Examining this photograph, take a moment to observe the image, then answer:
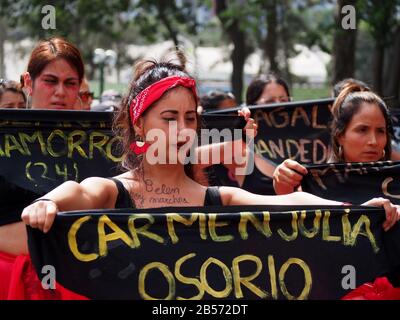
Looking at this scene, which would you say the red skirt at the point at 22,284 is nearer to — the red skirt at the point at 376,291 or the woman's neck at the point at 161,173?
the woman's neck at the point at 161,173

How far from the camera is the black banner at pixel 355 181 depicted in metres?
4.02

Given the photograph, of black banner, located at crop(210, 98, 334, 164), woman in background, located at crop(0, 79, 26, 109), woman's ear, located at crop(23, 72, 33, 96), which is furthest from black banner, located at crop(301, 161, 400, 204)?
woman in background, located at crop(0, 79, 26, 109)

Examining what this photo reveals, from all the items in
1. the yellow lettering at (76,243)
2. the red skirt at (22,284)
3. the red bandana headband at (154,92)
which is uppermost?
the red bandana headband at (154,92)

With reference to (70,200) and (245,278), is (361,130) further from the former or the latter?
(70,200)

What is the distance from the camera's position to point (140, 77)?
3.37 metres

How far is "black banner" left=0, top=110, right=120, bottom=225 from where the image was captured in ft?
13.4

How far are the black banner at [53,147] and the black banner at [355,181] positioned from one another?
1093mm

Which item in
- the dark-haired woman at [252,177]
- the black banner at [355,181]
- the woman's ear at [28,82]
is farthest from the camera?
the dark-haired woman at [252,177]

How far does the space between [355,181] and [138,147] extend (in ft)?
4.47

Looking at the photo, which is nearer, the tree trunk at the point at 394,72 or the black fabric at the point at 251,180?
the black fabric at the point at 251,180

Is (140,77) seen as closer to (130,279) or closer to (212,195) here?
(212,195)

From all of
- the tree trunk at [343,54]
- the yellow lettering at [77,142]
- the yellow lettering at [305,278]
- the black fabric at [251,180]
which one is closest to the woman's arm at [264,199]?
the yellow lettering at [305,278]

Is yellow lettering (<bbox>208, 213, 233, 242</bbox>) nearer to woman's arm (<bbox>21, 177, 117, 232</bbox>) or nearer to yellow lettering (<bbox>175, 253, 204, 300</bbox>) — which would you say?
yellow lettering (<bbox>175, 253, 204, 300</bbox>)

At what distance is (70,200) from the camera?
9.30 ft
